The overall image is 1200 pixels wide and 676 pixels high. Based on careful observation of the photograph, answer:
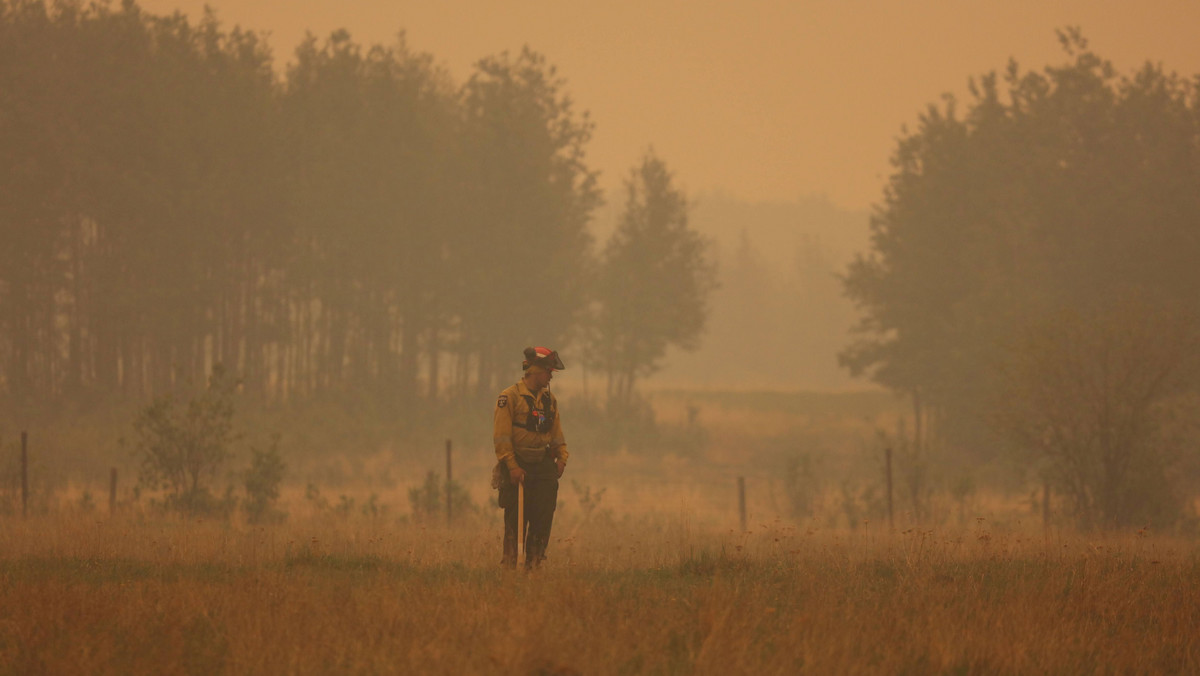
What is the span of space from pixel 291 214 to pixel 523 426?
33279 mm

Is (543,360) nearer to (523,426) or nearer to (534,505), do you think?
(523,426)

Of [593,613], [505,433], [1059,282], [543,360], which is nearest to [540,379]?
[543,360]

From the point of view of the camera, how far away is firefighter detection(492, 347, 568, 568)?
394 inches

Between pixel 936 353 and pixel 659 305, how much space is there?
11659mm

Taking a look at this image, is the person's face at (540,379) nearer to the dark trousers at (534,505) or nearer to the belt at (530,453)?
the belt at (530,453)

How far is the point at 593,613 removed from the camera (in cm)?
805

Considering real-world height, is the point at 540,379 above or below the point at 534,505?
above

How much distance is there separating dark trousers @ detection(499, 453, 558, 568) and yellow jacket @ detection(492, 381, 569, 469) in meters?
0.13

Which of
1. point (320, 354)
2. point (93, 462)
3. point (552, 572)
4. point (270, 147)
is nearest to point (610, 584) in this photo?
point (552, 572)

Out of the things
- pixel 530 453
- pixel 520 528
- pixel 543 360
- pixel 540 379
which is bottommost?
pixel 520 528

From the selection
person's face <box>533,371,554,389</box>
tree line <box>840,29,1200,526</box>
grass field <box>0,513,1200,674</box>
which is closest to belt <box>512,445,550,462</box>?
person's face <box>533,371,554,389</box>

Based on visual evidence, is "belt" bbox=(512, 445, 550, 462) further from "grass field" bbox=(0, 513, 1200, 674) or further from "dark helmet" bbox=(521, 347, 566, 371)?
"grass field" bbox=(0, 513, 1200, 674)

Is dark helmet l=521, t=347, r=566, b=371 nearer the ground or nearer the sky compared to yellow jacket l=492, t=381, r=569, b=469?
nearer the sky

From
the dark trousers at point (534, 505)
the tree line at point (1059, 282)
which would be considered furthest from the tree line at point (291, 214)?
the dark trousers at point (534, 505)
